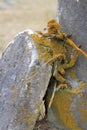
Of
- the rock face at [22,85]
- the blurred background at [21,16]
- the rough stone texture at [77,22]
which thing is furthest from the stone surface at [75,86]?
the blurred background at [21,16]

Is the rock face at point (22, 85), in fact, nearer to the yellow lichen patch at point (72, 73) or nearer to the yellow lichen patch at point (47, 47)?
the yellow lichen patch at point (47, 47)

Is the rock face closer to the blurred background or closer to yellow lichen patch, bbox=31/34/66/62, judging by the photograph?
yellow lichen patch, bbox=31/34/66/62

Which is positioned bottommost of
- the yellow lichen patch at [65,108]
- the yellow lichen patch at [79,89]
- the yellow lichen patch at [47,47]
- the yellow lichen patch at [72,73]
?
the yellow lichen patch at [65,108]

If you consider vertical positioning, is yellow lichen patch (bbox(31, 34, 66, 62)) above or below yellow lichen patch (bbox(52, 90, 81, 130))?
above

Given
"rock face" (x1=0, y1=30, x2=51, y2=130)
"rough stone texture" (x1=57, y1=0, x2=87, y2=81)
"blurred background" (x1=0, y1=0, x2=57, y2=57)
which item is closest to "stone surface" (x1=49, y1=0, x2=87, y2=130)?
"rough stone texture" (x1=57, y1=0, x2=87, y2=81)

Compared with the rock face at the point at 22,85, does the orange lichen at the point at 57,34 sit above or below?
above

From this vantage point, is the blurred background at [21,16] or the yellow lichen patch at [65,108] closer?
the yellow lichen patch at [65,108]

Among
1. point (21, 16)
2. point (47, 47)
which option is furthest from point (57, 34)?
point (21, 16)
